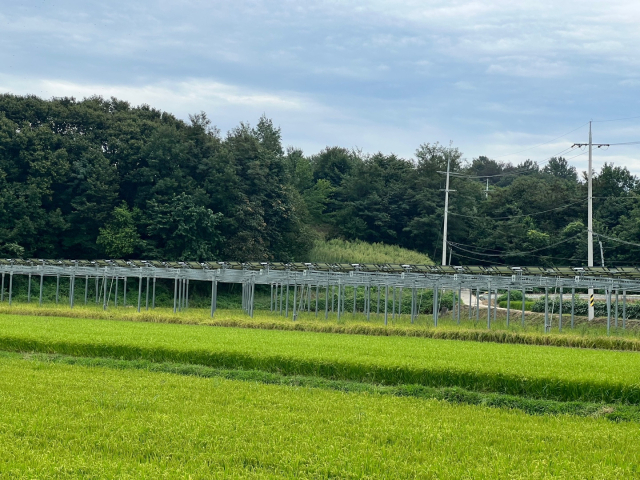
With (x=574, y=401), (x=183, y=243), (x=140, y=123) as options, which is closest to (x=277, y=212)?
(x=183, y=243)

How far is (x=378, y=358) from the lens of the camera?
61.1ft

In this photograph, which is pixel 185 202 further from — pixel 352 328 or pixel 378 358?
pixel 378 358

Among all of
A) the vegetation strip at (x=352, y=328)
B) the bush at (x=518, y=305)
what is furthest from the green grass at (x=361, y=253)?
the vegetation strip at (x=352, y=328)

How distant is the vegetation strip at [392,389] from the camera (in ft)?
46.5

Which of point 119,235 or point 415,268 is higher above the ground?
point 119,235

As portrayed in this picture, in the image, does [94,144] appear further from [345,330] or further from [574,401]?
[574,401]

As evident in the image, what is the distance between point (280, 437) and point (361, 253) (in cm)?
6032

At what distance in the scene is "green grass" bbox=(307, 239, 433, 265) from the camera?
223ft

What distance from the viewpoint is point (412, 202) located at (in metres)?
77.8

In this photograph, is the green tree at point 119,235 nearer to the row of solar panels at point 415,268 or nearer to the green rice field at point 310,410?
the row of solar panels at point 415,268

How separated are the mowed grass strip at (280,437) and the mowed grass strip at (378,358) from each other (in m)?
2.45

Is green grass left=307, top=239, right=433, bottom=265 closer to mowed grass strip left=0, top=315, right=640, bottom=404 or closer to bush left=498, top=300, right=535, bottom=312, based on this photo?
bush left=498, top=300, right=535, bottom=312

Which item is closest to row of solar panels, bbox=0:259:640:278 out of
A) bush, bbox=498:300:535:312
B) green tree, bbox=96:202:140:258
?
bush, bbox=498:300:535:312

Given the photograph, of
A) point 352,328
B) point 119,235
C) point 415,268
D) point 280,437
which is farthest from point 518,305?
point 280,437
